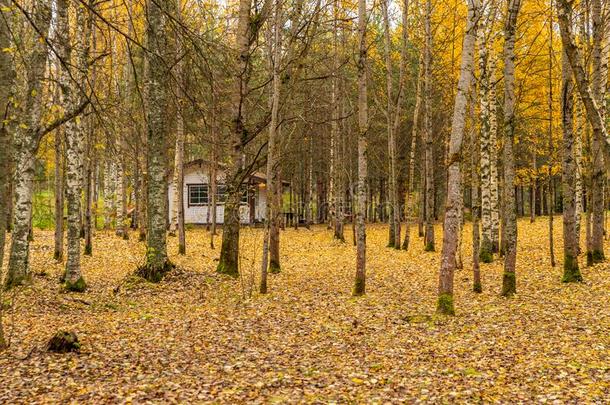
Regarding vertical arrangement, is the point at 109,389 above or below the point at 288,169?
below

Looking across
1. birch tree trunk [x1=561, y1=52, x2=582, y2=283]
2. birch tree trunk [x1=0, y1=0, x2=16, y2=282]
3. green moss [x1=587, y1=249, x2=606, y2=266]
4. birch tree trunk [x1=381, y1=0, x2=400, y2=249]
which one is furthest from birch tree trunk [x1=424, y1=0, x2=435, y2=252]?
birch tree trunk [x1=0, y1=0, x2=16, y2=282]

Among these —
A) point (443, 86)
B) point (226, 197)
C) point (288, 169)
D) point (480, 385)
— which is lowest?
point (480, 385)

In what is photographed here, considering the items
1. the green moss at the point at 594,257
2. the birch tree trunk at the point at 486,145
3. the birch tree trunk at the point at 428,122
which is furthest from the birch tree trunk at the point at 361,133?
Answer: the birch tree trunk at the point at 428,122

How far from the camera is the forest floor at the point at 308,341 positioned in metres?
5.62

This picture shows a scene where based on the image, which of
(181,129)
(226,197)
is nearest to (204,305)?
(226,197)

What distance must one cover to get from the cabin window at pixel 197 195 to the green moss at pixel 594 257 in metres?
26.2

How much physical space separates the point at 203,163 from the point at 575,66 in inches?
1212

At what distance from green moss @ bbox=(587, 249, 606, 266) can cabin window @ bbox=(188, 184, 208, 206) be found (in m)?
26.2

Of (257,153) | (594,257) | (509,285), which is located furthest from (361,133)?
(594,257)

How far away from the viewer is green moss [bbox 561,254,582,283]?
438 inches

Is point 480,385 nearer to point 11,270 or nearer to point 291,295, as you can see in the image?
point 291,295

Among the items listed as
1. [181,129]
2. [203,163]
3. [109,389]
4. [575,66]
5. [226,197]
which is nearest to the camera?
[575,66]

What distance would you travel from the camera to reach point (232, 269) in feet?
41.9

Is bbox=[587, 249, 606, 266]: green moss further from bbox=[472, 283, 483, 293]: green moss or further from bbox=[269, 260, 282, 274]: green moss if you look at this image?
bbox=[269, 260, 282, 274]: green moss
